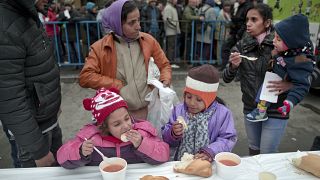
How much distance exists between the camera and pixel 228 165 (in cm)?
160

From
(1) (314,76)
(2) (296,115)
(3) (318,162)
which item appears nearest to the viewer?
(3) (318,162)

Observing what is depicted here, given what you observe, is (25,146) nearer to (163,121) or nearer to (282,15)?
(163,121)

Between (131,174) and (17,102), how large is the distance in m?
0.83

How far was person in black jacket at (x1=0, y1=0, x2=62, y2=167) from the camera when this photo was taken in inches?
67.0

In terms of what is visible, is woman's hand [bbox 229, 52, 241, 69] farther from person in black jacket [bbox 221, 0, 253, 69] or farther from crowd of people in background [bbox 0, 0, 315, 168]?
person in black jacket [bbox 221, 0, 253, 69]

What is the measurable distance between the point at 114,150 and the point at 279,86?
141 cm

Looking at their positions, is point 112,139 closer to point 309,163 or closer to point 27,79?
point 27,79

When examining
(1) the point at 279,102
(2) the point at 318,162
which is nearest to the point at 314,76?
(1) the point at 279,102

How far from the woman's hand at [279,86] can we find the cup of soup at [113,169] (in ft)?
4.64

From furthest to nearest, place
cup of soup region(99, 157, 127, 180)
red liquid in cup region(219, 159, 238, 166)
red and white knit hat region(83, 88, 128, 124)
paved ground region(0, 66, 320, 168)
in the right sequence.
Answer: paved ground region(0, 66, 320, 168)
red and white knit hat region(83, 88, 128, 124)
red liquid in cup region(219, 159, 238, 166)
cup of soup region(99, 157, 127, 180)

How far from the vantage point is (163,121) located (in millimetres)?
2570

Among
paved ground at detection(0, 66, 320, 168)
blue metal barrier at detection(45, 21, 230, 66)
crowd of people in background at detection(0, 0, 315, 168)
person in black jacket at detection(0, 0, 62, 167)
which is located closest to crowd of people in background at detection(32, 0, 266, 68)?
blue metal barrier at detection(45, 21, 230, 66)

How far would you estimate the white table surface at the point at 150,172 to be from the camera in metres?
1.67

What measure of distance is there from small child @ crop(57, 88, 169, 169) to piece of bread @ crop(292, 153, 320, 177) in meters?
0.81
